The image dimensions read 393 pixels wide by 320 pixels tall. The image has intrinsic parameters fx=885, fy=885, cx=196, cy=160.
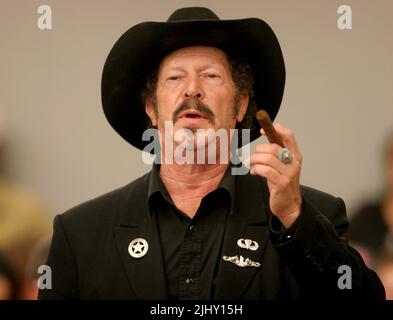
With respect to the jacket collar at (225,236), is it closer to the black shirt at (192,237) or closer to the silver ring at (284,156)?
the black shirt at (192,237)

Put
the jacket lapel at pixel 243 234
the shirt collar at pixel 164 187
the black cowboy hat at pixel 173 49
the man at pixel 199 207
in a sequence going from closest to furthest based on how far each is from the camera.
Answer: the man at pixel 199 207
the jacket lapel at pixel 243 234
the shirt collar at pixel 164 187
the black cowboy hat at pixel 173 49

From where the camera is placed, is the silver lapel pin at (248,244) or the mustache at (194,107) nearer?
the silver lapel pin at (248,244)

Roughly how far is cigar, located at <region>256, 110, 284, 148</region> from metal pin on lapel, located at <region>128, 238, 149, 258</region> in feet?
2.01

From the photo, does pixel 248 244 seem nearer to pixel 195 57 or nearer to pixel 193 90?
pixel 193 90

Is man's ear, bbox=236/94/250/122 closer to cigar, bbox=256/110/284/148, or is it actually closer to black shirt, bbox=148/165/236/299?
black shirt, bbox=148/165/236/299

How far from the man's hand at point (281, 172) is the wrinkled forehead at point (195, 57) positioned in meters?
0.67

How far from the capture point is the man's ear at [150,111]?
2.97 metres

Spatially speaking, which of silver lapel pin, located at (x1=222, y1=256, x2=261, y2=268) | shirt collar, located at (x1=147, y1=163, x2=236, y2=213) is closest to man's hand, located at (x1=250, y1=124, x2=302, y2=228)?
silver lapel pin, located at (x1=222, y1=256, x2=261, y2=268)

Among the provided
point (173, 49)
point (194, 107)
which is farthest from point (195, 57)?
point (194, 107)

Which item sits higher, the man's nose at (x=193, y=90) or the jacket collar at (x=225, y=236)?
the man's nose at (x=193, y=90)

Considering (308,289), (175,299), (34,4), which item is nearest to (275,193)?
(308,289)

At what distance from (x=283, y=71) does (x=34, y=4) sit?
1307 millimetres

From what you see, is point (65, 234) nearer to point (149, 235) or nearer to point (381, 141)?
point (149, 235)

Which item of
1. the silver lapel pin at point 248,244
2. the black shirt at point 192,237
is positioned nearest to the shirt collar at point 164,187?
the black shirt at point 192,237
